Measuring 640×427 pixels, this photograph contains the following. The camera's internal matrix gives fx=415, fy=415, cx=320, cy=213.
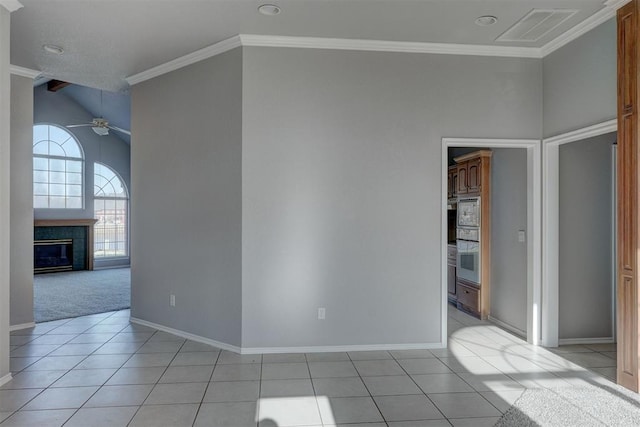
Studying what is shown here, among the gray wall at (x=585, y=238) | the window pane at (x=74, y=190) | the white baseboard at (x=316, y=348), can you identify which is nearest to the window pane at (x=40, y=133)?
the window pane at (x=74, y=190)

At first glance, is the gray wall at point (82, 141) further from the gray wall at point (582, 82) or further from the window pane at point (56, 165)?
the gray wall at point (582, 82)

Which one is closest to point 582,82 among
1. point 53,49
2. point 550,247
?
point 550,247

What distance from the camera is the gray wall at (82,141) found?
9.37 meters

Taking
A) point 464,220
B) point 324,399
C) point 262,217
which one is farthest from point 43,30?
point 464,220

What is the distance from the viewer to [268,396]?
3018 millimetres

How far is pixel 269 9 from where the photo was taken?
136 inches

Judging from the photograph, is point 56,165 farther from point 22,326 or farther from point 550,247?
point 550,247

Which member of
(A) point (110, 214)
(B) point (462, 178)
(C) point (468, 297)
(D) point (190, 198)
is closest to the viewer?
(D) point (190, 198)

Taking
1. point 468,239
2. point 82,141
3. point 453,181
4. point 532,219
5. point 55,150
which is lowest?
point 468,239

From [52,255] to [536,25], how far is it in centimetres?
1023

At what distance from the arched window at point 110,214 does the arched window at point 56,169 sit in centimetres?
42

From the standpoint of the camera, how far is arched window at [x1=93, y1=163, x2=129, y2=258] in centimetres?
1042

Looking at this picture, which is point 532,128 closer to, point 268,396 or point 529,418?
point 529,418

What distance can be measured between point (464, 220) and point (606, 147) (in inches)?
73.0
